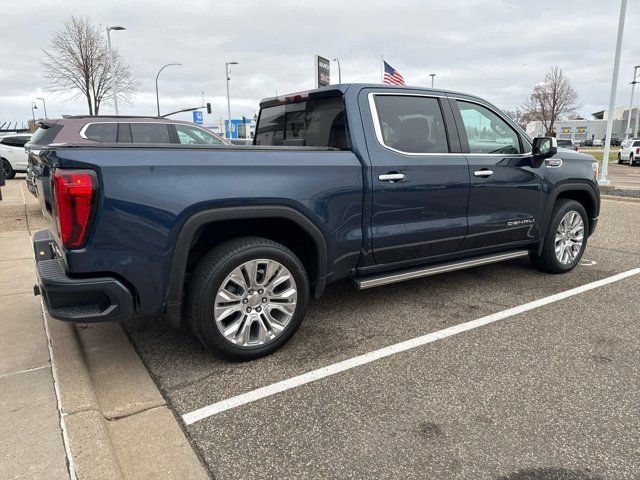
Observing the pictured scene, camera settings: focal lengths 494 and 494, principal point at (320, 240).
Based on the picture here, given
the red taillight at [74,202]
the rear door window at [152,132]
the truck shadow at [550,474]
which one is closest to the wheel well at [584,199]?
the truck shadow at [550,474]

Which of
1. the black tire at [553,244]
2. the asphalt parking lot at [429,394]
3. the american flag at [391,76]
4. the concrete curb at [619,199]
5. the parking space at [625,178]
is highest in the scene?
the american flag at [391,76]

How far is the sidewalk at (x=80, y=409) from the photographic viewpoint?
7.32 ft

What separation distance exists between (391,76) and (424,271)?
11100mm

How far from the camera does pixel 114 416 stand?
8.79ft

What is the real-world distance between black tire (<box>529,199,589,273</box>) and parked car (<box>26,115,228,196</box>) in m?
4.98

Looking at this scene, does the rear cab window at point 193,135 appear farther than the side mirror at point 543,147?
Yes

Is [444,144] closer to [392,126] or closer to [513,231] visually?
[392,126]

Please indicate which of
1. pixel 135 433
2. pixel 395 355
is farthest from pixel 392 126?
pixel 135 433

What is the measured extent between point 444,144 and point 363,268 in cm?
129

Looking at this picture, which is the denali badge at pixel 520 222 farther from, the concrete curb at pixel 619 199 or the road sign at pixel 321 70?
the road sign at pixel 321 70

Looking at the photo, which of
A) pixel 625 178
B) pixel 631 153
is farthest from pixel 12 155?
pixel 631 153

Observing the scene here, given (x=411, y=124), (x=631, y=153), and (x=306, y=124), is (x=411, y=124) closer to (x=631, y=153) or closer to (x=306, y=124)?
(x=306, y=124)

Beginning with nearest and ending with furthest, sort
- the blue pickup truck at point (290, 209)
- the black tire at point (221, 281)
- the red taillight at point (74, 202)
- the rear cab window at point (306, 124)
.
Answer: the red taillight at point (74, 202) → the blue pickup truck at point (290, 209) → the black tire at point (221, 281) → the rear cab window at point (306, 124)

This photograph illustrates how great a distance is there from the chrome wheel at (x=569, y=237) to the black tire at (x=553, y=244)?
0.05m
